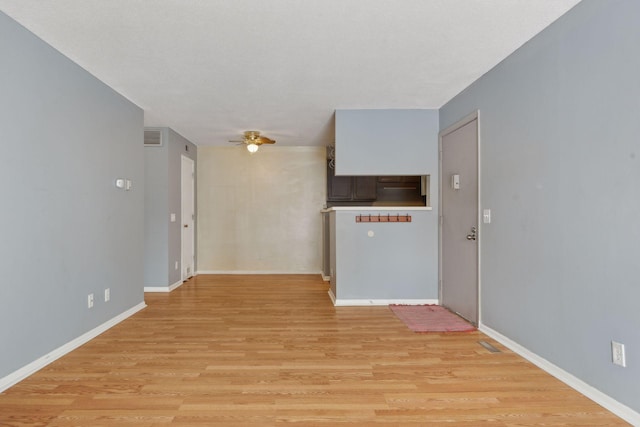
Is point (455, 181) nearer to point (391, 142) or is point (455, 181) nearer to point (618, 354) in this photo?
point (391, 142)

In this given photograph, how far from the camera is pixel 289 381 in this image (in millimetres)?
2363

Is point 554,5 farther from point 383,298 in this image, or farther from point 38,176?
point 38,176

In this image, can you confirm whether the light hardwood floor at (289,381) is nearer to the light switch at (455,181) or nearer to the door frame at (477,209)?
the door frame at (477,209)

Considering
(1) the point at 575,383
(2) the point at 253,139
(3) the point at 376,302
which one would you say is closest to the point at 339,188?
(2) the point at 253,139

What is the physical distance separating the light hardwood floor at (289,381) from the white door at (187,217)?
2358mm

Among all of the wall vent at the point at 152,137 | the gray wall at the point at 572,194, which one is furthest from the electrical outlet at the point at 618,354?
the wall vent at the point at 152,137

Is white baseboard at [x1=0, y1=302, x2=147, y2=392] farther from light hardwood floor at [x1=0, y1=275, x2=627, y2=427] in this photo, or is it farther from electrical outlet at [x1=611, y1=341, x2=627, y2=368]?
electrical outlet at [x1=611, y1=341, x2=627, y2=368]

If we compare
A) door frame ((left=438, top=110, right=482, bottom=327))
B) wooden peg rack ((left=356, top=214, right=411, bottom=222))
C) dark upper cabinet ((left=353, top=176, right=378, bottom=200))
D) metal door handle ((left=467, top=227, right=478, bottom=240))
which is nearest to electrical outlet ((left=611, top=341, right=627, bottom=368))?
door frame ((left=438, top=110, right=482, bottom=327))

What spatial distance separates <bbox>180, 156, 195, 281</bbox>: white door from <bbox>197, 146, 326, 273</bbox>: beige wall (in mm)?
297

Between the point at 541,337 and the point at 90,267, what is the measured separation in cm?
390

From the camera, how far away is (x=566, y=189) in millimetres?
2352

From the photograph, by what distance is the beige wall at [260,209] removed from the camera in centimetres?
674

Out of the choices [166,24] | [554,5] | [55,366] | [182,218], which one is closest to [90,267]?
[55,366]

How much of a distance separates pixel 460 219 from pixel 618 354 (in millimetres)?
2009
